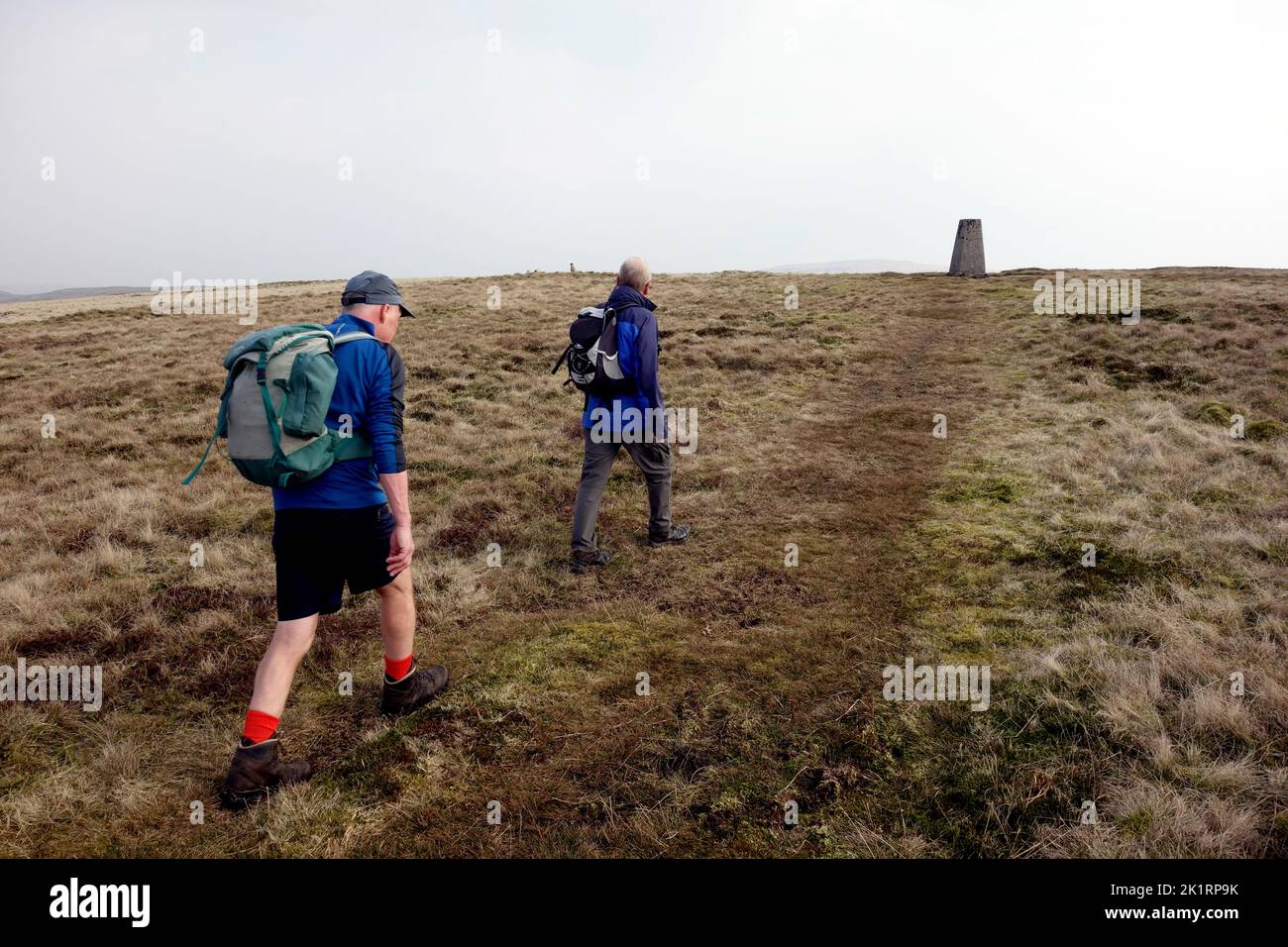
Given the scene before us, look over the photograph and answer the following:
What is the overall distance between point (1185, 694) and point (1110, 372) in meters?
13.4

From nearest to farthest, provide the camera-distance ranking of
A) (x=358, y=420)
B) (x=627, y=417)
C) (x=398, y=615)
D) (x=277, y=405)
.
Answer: (x=277, y=405) < (x=358, y=420) < (x=398, y=615) < (x=627, y=417)

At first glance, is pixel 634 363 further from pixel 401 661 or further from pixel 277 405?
pixel 277 405

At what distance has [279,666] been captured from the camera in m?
3.74

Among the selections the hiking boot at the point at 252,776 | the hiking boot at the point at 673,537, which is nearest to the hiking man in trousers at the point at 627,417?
the hiking boot at the point at 673,537

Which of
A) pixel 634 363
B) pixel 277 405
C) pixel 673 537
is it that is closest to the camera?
pixel 277 405

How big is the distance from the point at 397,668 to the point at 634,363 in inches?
141

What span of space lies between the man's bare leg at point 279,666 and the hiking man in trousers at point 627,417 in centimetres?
338

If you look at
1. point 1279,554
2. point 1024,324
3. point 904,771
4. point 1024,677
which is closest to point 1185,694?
point 1024,677

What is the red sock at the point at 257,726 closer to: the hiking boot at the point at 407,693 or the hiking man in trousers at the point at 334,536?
the hiking man in trousers at the point at 334,536

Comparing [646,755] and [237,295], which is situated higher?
[237,295]

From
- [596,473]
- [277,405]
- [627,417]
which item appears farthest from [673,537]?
[277,405]

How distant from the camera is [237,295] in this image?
43.8 metres

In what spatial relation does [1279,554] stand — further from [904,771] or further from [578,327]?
[578,327]
